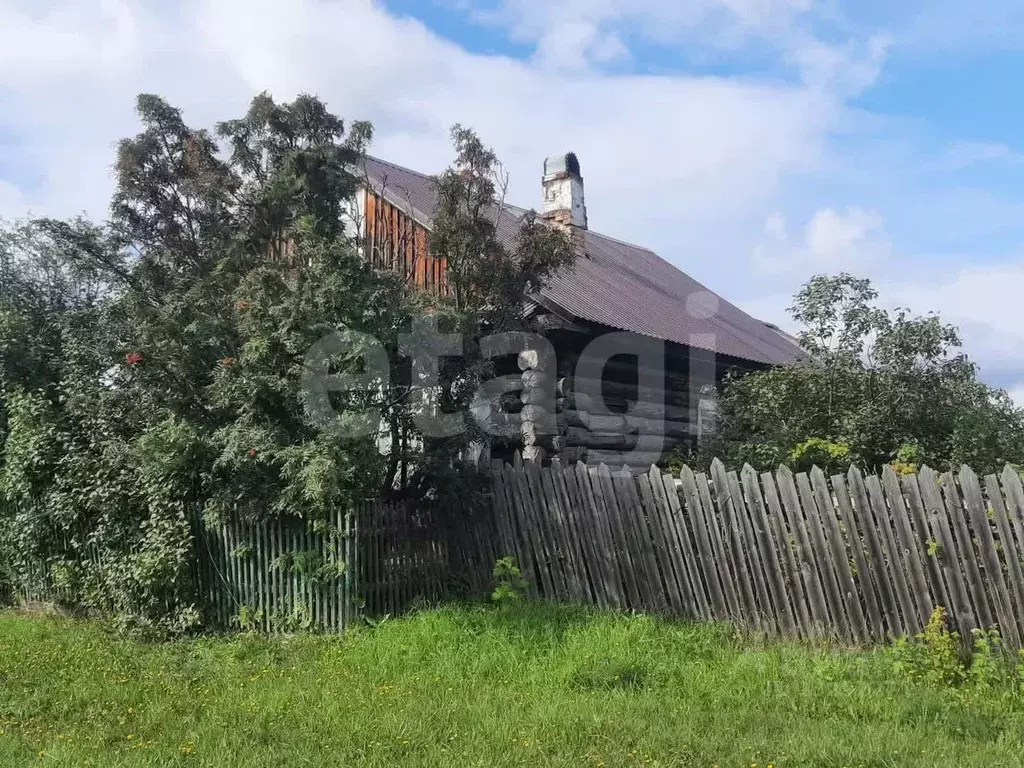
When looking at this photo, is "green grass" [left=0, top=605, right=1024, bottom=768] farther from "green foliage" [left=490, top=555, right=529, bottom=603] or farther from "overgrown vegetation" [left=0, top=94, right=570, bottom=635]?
"overgrown vegetation" [left=0, top=94, right=570, bottom=635]

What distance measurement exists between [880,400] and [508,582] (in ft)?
15.4

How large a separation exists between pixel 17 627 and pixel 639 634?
19.7ft

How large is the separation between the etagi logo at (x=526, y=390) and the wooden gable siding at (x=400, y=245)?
1447mm

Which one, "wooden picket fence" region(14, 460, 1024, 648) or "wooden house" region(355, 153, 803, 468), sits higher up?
"wooden house" region(355, 153, 803, 468)

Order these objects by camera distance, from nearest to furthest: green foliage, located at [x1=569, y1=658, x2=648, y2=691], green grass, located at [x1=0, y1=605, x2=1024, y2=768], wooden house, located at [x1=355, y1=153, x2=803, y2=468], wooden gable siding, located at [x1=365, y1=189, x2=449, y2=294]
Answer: green grass, located at [x1=0, y1=605, x2=1024, y2=768] < green foliage, located at [x1=569, y1=658, x2=648, y2=691] < wooden house, located at [x1=355, y1=153, x2=803, y2=468] < wooden gable siding, located at [x1=365, y1=189, x2=449, y2=294]

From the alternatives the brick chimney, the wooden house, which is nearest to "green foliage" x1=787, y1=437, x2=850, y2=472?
the wooden house

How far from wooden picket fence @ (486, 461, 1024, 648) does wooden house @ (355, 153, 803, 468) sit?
242cm

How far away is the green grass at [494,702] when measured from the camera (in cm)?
425

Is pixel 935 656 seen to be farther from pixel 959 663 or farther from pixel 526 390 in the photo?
pixel 526 390

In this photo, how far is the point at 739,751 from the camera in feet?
13.7

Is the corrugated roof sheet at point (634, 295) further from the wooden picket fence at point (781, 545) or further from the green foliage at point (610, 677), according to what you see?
the green foliage at point (610, 677)

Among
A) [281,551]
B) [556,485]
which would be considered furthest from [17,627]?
[556,485]

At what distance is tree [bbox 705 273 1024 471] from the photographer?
9.20 metres

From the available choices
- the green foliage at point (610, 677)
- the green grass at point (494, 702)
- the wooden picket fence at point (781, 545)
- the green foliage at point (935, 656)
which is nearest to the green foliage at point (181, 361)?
the green grass at point (494, 702)
